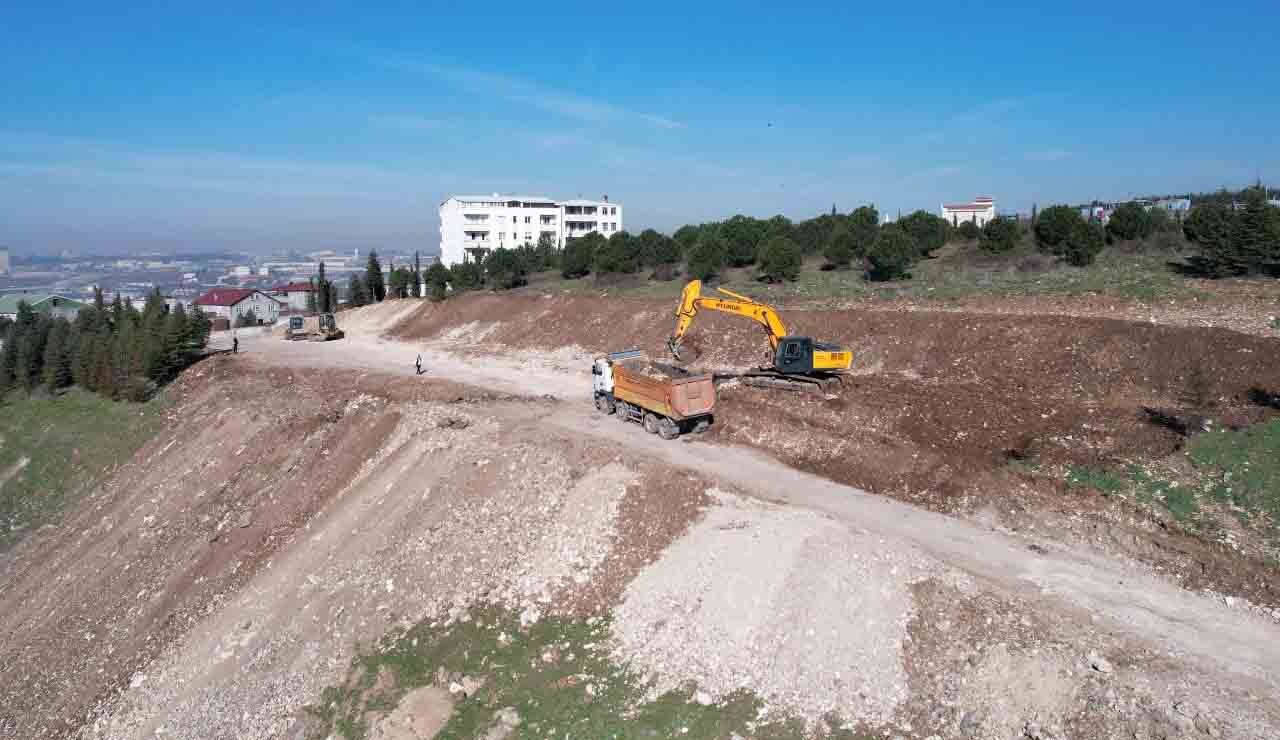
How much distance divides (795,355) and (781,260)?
20.3m

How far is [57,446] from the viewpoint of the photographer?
31.5m

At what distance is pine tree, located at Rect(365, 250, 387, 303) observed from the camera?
60562mm

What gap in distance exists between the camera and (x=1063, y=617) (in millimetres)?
11141

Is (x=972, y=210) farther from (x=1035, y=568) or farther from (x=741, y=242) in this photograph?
(x=1035, y=568)

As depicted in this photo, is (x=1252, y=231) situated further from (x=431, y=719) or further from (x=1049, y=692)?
(x=431, y=719)

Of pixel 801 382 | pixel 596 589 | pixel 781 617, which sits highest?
pixel 801 382

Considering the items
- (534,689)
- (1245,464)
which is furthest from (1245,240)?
(534,689)

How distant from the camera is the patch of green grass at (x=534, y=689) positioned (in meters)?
10.0

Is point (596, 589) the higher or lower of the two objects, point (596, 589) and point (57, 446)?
the higher

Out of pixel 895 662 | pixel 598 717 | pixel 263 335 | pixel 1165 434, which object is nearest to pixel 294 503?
pixel 598 717

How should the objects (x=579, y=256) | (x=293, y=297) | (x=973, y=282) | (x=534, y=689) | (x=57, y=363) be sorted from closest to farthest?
(x=534, y=689) < (x=973, y=282) < (x=57, y=363) < (x=579, y=256) < (x=293, y=297)

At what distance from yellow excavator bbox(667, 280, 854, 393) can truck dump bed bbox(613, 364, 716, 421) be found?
338 cm

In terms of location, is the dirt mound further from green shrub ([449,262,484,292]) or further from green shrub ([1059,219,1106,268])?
green shrub ([449,262,484,292])

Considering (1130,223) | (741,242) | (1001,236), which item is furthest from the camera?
(741,242)
